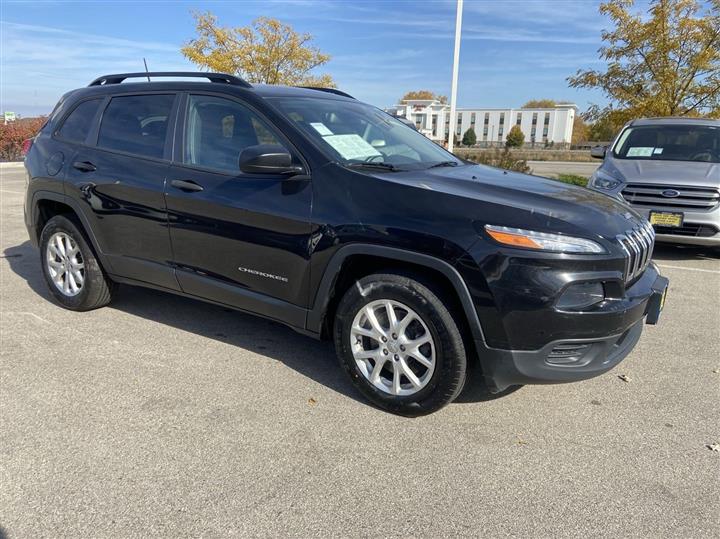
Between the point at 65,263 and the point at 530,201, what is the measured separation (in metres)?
3.70

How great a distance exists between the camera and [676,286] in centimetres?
564

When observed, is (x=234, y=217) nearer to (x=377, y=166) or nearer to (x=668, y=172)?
(x=377, y=166)

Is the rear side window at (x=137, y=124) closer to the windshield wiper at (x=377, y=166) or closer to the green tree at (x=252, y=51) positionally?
the windshield wiper at (x=377, y=166)

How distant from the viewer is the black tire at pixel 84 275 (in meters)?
4.36

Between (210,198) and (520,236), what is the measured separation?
192cm

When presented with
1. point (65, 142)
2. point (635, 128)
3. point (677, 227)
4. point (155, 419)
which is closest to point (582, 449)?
point (155, 419)

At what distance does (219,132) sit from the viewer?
3.61 metres

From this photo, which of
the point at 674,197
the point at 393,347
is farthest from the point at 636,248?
the point at 674,197

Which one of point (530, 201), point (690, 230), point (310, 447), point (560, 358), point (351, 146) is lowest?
point (310, 447)

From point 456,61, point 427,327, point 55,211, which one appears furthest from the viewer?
point 456,61

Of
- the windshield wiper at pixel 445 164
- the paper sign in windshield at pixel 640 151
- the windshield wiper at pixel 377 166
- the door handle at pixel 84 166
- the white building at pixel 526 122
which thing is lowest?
the white building at pixel 526 122

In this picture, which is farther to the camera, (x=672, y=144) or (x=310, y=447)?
(x=672, y=144)

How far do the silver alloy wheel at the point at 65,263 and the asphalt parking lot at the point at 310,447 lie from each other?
1.56ft

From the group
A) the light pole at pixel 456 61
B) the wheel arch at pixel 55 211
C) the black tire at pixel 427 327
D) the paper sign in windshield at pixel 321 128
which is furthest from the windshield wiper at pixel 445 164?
the light pole at pixel 456 61
